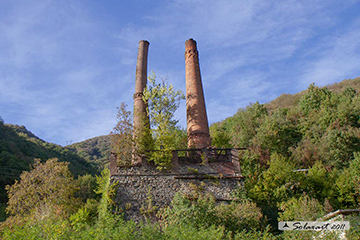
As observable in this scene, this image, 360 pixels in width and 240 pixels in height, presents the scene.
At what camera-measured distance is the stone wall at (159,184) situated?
13148mm

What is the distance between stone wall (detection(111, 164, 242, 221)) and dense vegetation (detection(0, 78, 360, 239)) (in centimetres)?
42

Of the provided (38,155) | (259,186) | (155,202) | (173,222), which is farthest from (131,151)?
(38,155)

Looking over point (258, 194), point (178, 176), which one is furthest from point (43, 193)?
point (258, 194)

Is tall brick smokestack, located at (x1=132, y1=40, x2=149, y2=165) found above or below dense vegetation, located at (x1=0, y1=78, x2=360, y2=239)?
above

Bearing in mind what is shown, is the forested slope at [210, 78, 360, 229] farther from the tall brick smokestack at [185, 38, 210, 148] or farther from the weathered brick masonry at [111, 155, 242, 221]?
the tall brick smokestack at [185, 38, 210, 148]

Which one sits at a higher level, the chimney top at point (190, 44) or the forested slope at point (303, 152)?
the chimney top at point (190, 44)

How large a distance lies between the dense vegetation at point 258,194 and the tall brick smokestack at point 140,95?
265 cm

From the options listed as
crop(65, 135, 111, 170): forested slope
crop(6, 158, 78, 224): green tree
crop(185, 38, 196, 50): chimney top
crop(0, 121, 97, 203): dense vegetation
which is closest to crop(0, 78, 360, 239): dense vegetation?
crop(6, 158, 78, 224): green tree

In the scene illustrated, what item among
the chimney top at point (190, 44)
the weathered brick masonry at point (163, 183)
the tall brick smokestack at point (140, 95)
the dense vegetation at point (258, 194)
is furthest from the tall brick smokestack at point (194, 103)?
the dense vegetation at point (258, 194)

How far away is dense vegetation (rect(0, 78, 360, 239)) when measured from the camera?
10.8m

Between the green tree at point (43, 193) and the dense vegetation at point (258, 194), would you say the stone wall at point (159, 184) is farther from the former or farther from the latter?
the green tree at point (43, 193)

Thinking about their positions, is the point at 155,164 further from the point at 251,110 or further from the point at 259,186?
the point at 251,110

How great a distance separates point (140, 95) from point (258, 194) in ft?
29.2

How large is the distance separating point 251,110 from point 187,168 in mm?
23623
